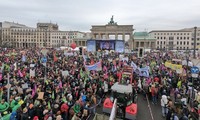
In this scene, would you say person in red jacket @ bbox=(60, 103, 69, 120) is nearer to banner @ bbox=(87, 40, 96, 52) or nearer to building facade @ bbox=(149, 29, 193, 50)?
banner @ bbox=(87, 40, 96, 52)

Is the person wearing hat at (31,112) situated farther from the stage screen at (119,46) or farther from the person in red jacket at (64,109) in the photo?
the stage screen at (119,46)

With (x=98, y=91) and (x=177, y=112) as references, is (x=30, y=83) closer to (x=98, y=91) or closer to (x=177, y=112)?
(x=98, y=91)

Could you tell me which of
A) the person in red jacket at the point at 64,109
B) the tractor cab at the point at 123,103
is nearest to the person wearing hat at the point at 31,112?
the person in red jacket at the point at 64,109

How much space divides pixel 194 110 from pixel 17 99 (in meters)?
8.97

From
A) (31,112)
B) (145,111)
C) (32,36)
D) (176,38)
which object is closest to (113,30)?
(176,38)

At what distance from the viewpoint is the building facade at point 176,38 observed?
137000mm

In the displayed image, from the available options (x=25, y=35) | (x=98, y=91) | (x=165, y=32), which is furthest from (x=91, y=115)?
(x=25, y=35)

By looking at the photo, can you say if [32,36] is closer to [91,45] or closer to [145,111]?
Result: [91,45]

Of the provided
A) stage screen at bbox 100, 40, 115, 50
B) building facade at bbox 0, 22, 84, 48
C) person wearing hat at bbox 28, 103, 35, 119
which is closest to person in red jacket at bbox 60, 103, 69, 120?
person wearing hat at bbox 28, 103, 35, 119

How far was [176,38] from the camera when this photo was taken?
456 feet

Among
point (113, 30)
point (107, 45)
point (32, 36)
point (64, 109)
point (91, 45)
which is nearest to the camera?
point (64, 109)

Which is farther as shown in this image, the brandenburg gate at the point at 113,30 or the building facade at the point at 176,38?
the building facade at the point at 176,38

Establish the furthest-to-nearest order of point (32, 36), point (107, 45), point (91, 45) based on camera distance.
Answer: point (32, 36), point (107, 45), point (91, 45)

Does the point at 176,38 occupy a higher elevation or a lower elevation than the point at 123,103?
higher
